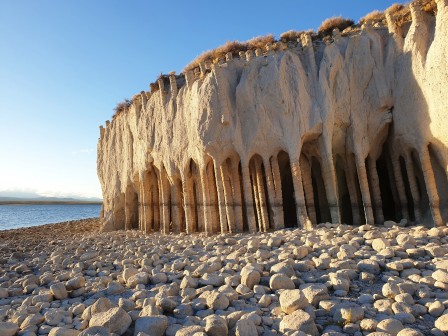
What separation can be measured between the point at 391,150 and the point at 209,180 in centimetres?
868

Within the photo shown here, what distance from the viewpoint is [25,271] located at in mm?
10258

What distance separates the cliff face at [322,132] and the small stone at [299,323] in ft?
30.6

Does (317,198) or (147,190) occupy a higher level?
(147,190)

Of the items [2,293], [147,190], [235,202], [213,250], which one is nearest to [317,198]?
[235,202]

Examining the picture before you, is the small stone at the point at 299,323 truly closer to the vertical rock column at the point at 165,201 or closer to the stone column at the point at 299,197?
the stone column at the point at 299,197

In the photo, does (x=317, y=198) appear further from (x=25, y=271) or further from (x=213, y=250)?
(x=25, y=271)

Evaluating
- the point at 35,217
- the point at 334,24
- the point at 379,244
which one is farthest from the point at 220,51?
the point at 35,217

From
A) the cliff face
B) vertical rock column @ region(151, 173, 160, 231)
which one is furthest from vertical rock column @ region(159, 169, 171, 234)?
vertical rock column @ region(151, 173, 160, 231)

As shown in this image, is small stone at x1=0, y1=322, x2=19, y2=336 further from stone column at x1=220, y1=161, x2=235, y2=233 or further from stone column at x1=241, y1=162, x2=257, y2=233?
stone column at x1=241, y1=162, x2=257, y2=233

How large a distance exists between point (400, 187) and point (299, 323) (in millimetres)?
12355

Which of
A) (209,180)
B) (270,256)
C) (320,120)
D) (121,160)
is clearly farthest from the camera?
(121,160)

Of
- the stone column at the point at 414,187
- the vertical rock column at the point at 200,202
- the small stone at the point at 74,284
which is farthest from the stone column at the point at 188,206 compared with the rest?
the stone column at the point at 414,187

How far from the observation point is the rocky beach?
14.7 ft

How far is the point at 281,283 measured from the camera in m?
5.87
